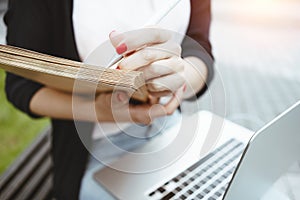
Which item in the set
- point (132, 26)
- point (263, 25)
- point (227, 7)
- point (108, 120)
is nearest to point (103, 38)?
point (132, 26)

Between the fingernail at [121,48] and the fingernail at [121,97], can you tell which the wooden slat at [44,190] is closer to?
the fingernail at [121,97]

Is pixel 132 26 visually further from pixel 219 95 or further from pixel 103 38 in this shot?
pixel 219 95

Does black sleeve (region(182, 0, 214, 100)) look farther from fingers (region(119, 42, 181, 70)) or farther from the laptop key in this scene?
the laptop key

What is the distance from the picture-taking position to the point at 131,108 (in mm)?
631

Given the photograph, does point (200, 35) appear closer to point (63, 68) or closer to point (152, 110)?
point (152, 110)

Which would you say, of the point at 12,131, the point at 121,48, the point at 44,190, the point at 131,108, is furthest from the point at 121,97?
the point at 12,131

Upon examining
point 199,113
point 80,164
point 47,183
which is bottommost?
point 47,183

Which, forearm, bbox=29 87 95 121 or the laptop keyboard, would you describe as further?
forearm, bbox=29 87 95 121

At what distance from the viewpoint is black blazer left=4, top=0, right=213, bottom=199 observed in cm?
62

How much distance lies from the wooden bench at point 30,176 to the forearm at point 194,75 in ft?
2.01

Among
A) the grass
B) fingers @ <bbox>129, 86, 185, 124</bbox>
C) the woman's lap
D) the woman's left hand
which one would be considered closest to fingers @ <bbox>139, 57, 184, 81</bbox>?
the woman's left hand

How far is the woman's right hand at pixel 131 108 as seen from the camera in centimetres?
62

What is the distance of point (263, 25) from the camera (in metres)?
1.06

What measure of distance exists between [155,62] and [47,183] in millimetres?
789
